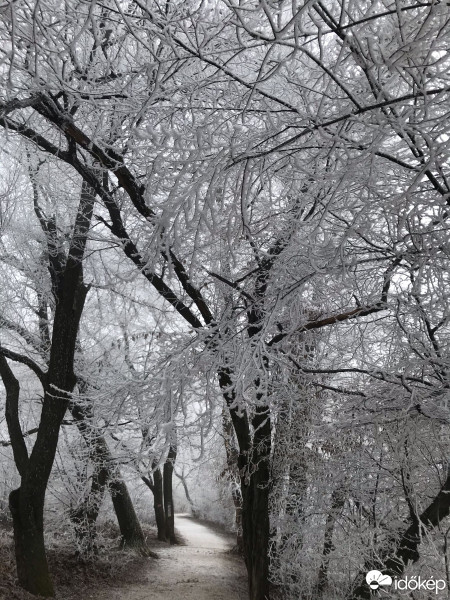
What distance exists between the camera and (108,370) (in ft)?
21.3

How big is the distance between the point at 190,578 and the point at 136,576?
100 centimetres

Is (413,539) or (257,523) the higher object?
(257,523)

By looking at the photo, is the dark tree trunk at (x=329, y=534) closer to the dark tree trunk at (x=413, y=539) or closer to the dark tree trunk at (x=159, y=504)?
the dark tree trunk at (x=413, y=539)

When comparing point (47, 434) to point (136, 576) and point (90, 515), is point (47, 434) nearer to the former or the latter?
point (90, 515)

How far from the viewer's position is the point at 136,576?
413 inches

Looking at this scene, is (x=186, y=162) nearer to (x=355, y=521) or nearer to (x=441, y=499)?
(x=441, y=499)

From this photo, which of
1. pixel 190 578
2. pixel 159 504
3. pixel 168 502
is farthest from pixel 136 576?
pixel 168 502

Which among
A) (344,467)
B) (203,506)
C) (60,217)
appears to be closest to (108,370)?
(344,467)

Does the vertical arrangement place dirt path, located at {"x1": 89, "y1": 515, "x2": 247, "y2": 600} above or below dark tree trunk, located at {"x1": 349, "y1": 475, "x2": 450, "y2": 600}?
below

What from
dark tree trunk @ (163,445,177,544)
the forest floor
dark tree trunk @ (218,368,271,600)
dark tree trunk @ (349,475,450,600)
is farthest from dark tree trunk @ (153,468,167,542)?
dark tree trunk @ (349,475,450,600)

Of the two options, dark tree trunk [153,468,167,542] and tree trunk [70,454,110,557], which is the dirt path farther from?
tree trunk [70,454,110,557]

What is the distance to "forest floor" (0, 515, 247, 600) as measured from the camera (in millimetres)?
8768

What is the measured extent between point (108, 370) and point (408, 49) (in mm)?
5144

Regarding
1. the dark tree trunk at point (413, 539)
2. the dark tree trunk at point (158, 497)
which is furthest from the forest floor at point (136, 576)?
the dark tree trunk at point (413, 539)
